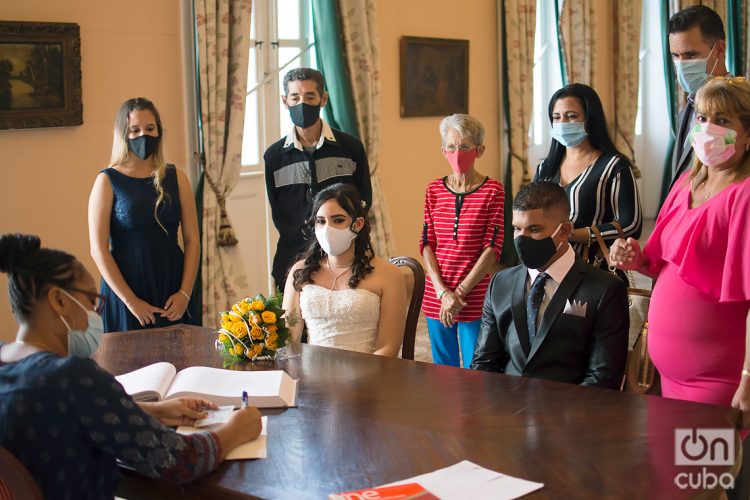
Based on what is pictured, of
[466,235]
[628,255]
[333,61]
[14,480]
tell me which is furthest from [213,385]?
[333,61]

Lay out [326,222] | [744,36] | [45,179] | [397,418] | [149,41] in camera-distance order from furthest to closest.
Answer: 1. [744,36]
2. [149,41]
3. [45,179]
4. [326,222]
5. [397,418]

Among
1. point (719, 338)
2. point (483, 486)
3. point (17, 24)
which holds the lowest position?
point (483, 486)

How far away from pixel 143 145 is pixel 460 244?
1.57 metres

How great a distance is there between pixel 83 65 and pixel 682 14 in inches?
140

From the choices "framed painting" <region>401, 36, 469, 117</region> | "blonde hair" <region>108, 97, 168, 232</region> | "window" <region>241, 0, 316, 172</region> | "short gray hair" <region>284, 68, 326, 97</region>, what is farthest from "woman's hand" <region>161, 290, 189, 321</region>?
"framed painting" <region>401, 36, 469, 117</region>

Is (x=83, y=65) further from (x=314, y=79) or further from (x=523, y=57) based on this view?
(x=523, y=57)

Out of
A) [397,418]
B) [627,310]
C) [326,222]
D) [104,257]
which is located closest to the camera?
[397,418]

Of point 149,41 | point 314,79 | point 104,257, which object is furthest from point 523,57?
point 104,257

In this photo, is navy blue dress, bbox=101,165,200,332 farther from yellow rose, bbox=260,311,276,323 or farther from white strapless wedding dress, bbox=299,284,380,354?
yellow rose, bbox=260,311,276,323

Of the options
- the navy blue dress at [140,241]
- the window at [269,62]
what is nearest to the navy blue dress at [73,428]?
the navy blue dress at [140,241]

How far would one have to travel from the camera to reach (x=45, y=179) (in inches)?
214

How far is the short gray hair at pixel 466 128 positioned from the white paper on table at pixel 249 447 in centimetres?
223

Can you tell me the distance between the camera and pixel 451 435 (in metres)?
2.41

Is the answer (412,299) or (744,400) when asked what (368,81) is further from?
(744,400)
